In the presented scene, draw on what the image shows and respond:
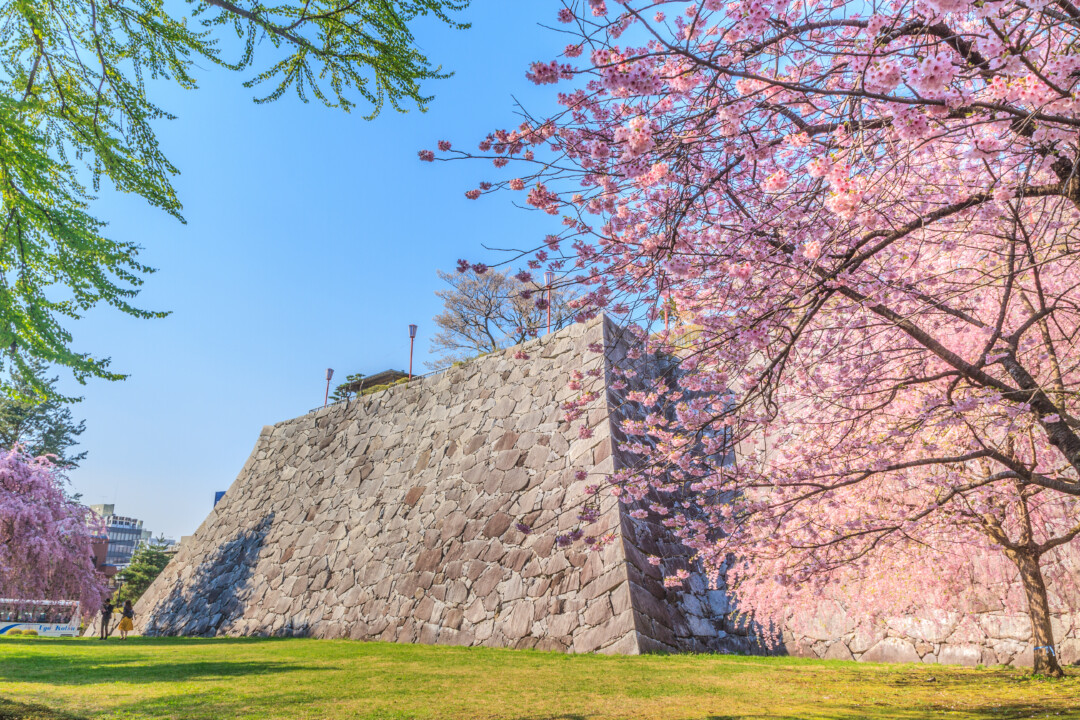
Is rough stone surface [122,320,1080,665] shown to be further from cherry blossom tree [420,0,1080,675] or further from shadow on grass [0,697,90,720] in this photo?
shadow on grass [0,697,90,720]

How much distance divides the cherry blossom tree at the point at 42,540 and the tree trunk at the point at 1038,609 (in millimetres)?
23093

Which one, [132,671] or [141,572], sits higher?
Answer: [132,671]

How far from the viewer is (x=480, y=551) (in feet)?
39.2

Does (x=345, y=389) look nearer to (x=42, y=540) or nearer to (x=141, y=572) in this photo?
(x=42, y=540)

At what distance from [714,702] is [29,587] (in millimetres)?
21363

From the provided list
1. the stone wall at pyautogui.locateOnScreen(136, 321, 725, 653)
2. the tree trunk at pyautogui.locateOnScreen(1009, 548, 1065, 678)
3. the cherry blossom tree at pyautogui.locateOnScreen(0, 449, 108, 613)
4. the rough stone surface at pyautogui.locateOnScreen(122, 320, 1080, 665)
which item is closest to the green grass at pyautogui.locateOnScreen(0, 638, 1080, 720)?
the tree trunk at pyautogui.locateOnScreen(1009, 548, 1065, 678)

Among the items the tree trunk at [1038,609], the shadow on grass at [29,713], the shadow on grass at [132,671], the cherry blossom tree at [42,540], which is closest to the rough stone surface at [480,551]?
the tree trunk at [1038,609]

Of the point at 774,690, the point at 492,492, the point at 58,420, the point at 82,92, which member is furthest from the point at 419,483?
the point at 58,420

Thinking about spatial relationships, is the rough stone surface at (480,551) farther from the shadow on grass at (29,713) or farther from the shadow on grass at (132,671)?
the shadow on grass at (29,713)

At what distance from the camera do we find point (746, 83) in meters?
4.26

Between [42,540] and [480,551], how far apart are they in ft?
49.0

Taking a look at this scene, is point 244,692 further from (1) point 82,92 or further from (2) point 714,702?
(1) point 82,92

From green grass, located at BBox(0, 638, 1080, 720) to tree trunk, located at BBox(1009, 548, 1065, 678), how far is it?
1.08 feet

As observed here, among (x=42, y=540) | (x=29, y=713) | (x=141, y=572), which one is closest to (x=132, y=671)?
(x=29, y=713)
